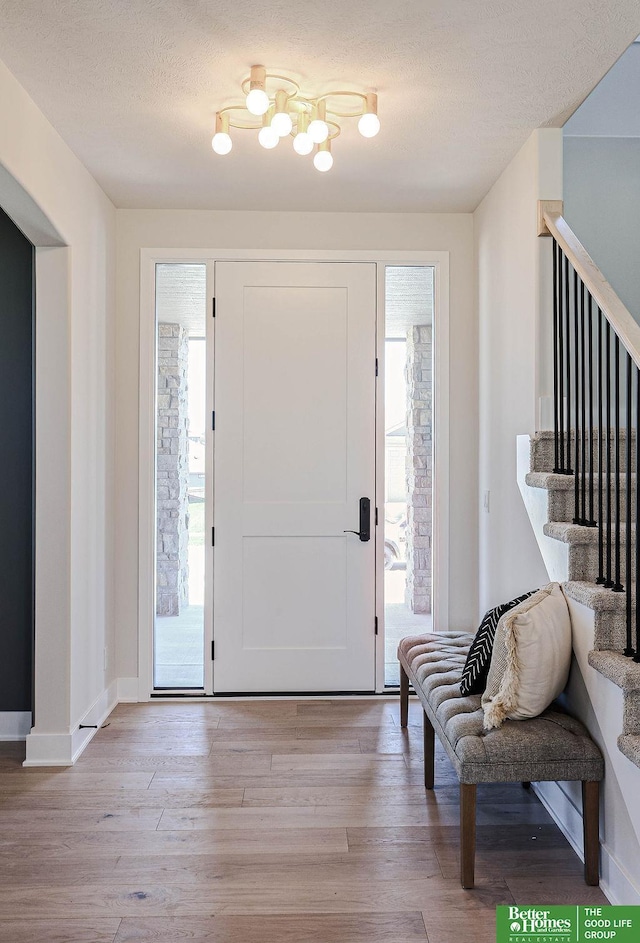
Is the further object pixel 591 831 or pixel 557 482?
pixel 557 482

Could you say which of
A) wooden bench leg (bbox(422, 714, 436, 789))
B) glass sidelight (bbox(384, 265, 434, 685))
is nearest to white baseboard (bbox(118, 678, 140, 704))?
glass sidelight (bbox(384, 265, 434, 685))

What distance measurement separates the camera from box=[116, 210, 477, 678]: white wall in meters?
3.82

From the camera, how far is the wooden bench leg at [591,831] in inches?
84.4

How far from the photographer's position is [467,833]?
2.13 meters

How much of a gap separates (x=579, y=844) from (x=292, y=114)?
2.86 metres

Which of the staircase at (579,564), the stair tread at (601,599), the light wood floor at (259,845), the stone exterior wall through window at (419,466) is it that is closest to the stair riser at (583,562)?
the staircase at (579,564)

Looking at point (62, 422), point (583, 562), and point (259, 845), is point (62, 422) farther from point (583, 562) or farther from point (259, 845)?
point (583, 562)

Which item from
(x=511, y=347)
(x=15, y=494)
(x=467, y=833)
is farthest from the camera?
(x=15, y=494)

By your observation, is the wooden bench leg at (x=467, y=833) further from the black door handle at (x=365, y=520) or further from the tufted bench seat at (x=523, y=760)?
the black door handle at (x=365, y=520)

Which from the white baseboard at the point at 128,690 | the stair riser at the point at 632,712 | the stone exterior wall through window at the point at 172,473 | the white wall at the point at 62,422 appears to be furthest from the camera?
the stone exterior wall through window at the point at 172,473

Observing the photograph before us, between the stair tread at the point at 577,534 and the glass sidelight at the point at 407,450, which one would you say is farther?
the glass sidelight at the point at 407,450

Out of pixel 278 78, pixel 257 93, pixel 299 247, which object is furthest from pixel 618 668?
pixel 299 247

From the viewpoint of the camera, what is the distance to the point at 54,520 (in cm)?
305

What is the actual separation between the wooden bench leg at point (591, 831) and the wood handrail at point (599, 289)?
51.5 inches
